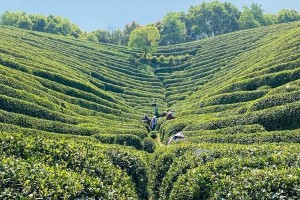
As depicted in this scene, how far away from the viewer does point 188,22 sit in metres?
159

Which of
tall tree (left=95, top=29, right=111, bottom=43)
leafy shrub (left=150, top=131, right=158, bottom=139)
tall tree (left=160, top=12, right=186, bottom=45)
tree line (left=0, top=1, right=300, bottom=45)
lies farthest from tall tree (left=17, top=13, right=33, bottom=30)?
leafy shrub (left=150, top=131, right=158, bottom=139)

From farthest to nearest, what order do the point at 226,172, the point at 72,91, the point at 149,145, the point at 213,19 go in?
the point at 213,19 → the point at 72,91 → the point at 149,145 → the point at 226,172

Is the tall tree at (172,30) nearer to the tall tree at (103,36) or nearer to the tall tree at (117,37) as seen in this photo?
the tall tree at (117,37)

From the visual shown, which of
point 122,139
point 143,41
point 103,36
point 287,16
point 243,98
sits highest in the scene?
point 287,16

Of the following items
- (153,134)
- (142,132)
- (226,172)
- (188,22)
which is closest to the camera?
(226,172)

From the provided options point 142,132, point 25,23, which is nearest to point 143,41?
point 25,23

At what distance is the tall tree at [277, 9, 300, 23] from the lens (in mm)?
142212

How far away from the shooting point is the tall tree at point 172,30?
5659 inches

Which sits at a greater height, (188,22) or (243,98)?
(188,22)

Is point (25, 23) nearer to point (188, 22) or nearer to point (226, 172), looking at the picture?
point (188, 22)

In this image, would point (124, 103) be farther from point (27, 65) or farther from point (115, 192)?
point (115, 192)

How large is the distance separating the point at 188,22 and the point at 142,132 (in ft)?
386

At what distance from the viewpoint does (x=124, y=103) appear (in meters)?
68.2

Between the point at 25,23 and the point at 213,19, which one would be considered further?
the point at 213,19
